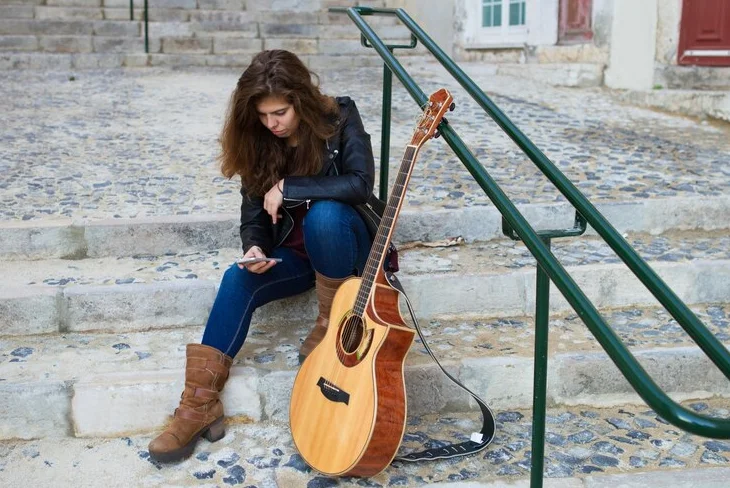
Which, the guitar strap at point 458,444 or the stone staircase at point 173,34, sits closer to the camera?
the guitar strap at point 458,444

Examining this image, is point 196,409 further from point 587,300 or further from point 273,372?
point 587,300

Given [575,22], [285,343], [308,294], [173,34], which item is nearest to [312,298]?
[308,294]

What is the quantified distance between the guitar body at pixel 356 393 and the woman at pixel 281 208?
0.25 meters

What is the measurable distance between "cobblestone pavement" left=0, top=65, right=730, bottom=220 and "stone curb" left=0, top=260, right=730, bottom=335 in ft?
2.44

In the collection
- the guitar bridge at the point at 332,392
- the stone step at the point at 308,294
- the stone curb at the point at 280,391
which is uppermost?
the stone step at the point at 308,294

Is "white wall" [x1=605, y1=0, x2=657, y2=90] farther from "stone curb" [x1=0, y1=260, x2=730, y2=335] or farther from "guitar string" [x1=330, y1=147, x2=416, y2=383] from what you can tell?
"guitar string" [x1=330, y1=147, x2=416, y2=383]

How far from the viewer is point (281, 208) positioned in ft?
9.13

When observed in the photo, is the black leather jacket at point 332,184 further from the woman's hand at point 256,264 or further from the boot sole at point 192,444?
the boot sole at point 192,444

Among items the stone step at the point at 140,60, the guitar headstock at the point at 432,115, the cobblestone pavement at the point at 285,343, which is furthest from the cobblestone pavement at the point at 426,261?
the stone step at the point at 140,60

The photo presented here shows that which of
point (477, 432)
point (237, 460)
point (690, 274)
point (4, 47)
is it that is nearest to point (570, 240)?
point (690, 274)

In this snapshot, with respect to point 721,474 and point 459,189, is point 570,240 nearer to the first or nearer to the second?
point 459,189

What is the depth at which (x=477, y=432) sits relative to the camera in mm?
2602

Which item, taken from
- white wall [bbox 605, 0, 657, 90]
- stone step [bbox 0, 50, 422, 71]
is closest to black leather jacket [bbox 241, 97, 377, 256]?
white wall [bbox 605, 0, 657, 90]

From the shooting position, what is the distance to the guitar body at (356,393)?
2264mm
